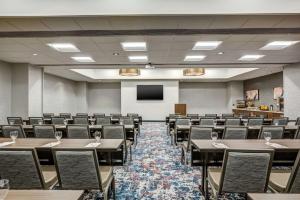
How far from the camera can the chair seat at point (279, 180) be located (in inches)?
89.6

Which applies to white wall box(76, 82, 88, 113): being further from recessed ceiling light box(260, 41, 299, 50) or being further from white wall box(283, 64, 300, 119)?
recessed ceiling light box(260, 41, 299, 50)

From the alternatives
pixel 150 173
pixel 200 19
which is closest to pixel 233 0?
pixel 200 19

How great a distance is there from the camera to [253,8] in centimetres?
366

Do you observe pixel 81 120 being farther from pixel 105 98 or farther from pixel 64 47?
pixel 105 98

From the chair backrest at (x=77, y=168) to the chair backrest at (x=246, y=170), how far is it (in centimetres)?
120

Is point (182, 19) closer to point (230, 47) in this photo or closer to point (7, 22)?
point (230, 47)

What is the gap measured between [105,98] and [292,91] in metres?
11.0

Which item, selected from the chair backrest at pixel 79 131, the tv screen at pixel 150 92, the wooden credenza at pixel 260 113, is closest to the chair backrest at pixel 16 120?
the chair backrest at pixel 79 131

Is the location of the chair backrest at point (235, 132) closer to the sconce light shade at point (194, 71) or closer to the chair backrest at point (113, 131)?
the chair backrest at point (113, 131)

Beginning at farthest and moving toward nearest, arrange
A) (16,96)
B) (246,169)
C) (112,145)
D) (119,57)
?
(16,96)
(119,57)
(112,145)
(246,169)

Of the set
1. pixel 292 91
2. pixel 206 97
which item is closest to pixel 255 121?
pixel 292 91

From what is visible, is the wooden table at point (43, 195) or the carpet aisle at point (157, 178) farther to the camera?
the carpet aisle at point (157, 178)

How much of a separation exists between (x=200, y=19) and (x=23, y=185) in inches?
140

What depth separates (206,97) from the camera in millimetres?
15633
